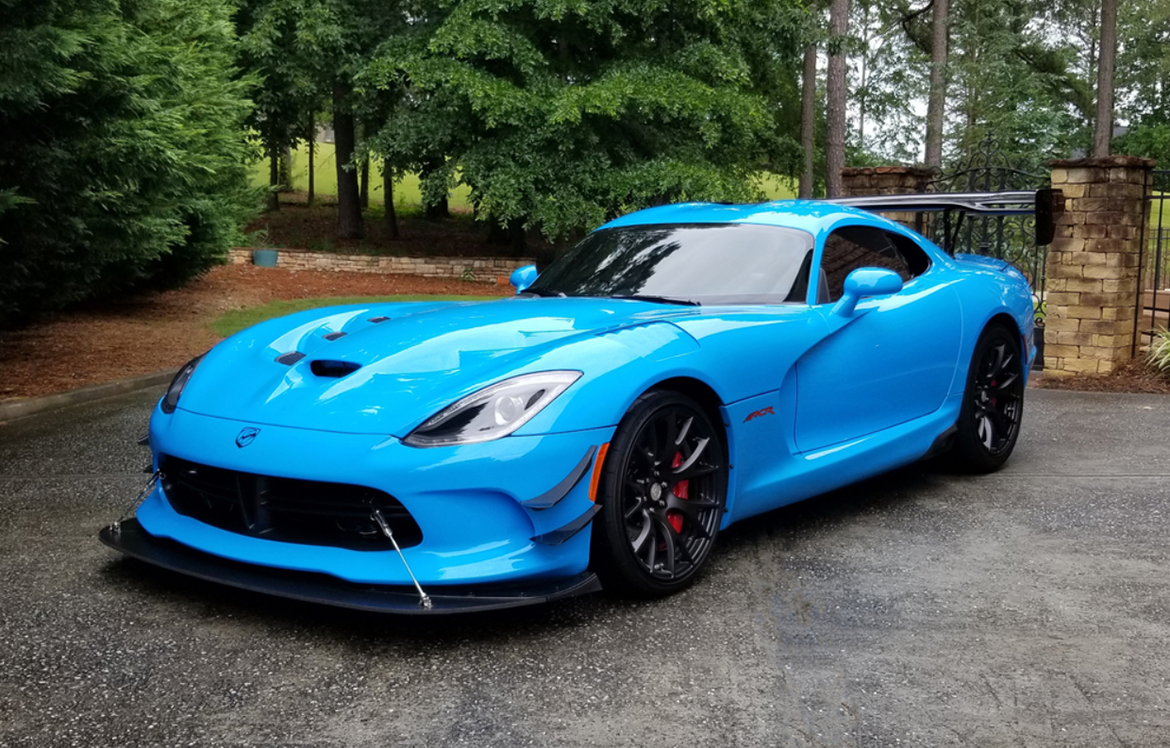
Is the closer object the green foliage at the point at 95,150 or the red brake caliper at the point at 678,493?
the red brake caliper at the point at 678,493

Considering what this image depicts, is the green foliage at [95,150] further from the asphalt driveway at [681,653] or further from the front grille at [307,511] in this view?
the front grille at [307,511]

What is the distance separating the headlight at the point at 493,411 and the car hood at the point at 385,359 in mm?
35

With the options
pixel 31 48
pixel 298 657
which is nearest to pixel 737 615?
pixel 298 657

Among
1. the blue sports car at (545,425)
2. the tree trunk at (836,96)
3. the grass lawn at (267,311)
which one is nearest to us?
the blue sports car at (545,425)

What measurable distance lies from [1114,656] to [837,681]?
3.11ft

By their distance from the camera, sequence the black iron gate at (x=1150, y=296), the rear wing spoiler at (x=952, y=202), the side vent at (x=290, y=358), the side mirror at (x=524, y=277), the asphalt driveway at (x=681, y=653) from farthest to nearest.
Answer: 1. the black iron gate at (x=1150, y=296)
2. the rear wing spoiler at (x=952, y=202)
3. the side mirror at (x=524, y=277)
4. the side vent at (x=290, y=358)
5. the asphalt driveway at (x=681, y=653)

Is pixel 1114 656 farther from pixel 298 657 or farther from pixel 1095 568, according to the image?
pixel 298 657

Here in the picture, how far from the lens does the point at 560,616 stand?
3.90 m

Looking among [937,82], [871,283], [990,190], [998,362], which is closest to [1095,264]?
[990,190]

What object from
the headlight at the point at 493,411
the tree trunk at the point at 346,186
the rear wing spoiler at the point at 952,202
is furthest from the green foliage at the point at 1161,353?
the tree trunk at the point at 346,186

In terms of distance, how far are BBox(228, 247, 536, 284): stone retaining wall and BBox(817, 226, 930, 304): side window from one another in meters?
20.6

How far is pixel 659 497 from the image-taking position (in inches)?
158

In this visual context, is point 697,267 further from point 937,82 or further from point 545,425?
point 937,82

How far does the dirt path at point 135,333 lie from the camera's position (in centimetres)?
1033
